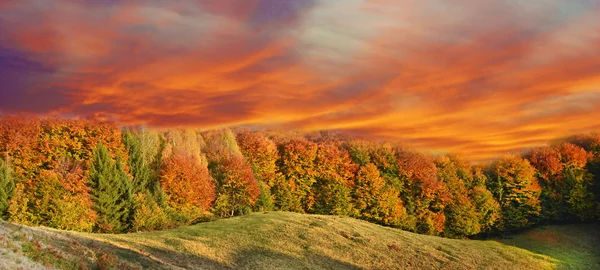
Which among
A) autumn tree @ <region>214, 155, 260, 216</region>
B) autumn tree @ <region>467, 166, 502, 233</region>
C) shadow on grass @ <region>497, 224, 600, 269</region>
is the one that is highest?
autumn tree @ <region>214, 155, 260, 216</region>

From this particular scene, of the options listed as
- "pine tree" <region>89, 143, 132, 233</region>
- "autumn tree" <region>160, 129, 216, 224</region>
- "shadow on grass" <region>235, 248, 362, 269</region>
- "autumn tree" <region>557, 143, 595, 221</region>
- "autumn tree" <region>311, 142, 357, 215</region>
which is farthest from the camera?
"autumn tree" <region>557, 143, 595, 221</region>

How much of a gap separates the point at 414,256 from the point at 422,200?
31425mm

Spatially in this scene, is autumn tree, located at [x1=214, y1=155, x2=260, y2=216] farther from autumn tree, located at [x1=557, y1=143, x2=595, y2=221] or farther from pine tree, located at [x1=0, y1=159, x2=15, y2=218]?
autumn tree, located at [x1=557, y1=143, x2=595, y2=221]

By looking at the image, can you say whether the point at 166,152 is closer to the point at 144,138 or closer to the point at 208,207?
the point at 144,138

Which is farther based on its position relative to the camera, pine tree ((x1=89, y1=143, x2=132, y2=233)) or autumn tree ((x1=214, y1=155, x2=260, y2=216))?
autumn tree ((x1=214, y1=155, x2=260, y2=216))

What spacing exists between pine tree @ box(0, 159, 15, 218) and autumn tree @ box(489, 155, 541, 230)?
71.3m

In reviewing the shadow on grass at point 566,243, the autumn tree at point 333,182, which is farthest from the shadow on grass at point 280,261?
the shadow on grass at point 566,243

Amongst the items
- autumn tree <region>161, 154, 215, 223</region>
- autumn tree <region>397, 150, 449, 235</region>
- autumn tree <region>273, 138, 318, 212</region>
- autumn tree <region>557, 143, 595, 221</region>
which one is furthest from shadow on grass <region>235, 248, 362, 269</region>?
autumn tree <region>557, 143, 595, 221</region>

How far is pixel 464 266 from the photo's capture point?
48.3 meters

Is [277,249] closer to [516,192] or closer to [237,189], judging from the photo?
[237,189]

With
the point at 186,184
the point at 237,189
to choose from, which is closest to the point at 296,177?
the point at 237,189

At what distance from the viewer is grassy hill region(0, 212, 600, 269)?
24531 mm

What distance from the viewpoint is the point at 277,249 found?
141 ft

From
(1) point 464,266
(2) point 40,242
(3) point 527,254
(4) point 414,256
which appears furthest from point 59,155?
(3) point 527,254
